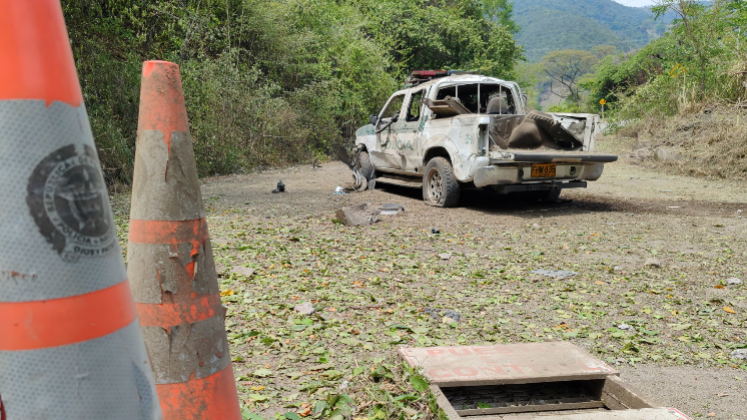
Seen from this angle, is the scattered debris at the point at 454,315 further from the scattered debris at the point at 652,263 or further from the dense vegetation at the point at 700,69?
the dense vegetation at the point at 700,69

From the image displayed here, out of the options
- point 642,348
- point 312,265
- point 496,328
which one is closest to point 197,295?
point 496,328

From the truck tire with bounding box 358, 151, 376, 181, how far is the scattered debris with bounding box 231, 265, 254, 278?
6394mm

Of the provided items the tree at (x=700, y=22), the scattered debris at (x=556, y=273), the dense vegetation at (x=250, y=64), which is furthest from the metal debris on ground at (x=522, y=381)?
the tree at (x=700, y=22)

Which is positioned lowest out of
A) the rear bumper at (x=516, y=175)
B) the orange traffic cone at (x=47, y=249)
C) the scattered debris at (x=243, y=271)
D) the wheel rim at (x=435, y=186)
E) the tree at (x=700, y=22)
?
the scattered debris at (x=243, y=271)

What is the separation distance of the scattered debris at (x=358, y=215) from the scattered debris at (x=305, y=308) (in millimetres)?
3340

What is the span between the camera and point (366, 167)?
11.4m

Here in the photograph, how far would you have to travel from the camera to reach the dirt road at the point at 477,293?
9.86 feet

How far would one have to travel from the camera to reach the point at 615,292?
15.1 feet

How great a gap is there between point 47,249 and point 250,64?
16421 millimetres

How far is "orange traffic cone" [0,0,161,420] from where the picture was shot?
1125 millimetres

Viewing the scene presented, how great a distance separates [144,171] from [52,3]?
0.87 m

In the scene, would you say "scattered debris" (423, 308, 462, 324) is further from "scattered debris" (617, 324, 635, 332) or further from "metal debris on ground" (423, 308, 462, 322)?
"scattered debris" (617, 324, 635, 332)

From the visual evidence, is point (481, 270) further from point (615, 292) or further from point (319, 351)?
point (319, 351)

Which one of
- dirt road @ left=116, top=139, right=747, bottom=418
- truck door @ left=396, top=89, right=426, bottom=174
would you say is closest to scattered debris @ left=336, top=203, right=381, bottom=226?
dirt road @ left=116, top=139, right=747, bottom=418
